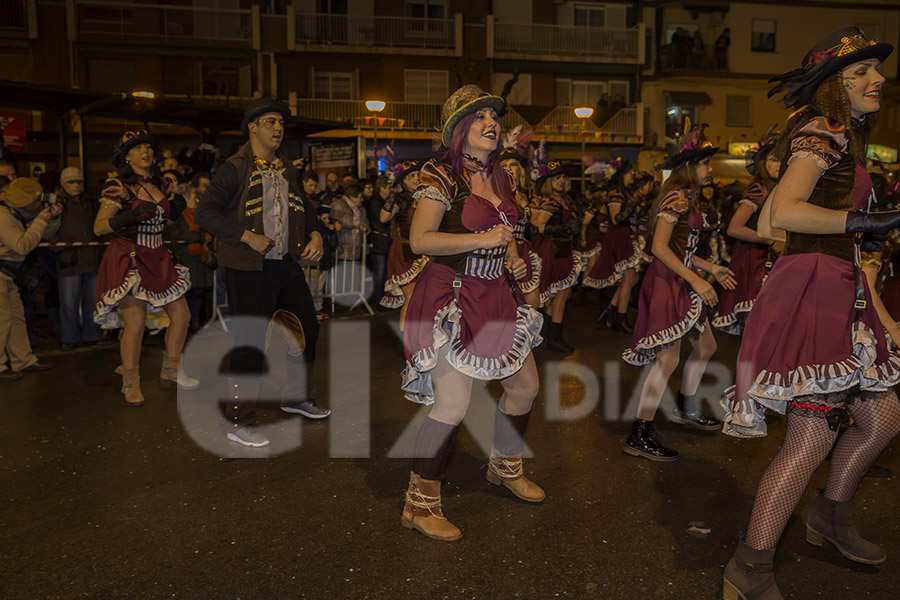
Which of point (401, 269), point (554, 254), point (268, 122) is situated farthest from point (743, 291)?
point (268, 122)

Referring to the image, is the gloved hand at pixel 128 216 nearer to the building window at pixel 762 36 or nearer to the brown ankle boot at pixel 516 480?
the brown ankle boot at pixel 516 480

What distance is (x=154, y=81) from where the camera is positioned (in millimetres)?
27266

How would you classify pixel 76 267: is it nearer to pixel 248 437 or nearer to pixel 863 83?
pixel 248 437

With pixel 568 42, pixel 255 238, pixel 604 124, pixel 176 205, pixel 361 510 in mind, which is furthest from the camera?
pixel 568 42

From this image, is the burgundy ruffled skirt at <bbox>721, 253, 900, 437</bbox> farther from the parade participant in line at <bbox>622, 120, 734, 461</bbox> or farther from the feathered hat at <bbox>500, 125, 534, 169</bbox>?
the feathered hat at <bbox>500, 125, 534, 169</bbox>

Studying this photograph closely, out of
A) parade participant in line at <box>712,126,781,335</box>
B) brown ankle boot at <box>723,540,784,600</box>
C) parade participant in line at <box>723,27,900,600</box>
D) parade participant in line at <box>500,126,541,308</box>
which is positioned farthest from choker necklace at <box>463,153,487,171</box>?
parade participant in line at <box>712,126,781,335</box>

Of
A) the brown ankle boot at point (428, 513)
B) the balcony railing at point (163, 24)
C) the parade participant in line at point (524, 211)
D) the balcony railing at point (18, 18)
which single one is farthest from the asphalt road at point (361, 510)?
the balcony railing at point (18, 18)

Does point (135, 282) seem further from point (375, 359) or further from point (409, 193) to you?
point (409, 193)

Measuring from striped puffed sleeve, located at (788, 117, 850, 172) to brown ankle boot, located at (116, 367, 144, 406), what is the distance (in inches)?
203

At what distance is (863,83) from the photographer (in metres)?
2.93

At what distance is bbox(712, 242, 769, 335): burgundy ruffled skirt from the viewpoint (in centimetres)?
625

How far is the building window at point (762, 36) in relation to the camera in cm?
3111

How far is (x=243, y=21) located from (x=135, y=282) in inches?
955

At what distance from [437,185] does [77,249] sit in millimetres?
6782
